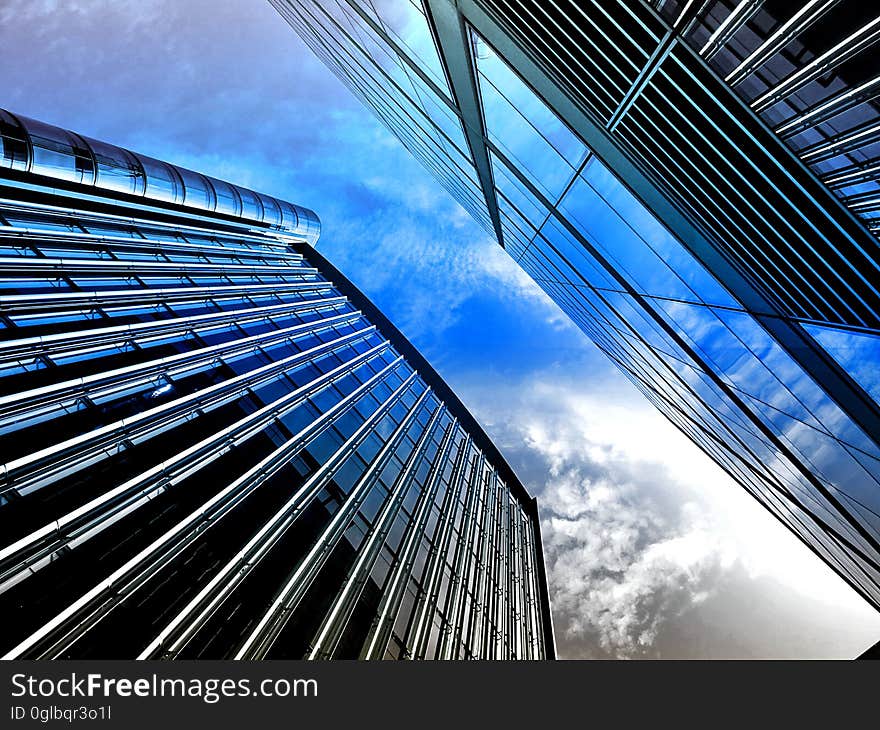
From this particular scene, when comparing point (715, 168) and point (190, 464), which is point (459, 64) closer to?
point (715, 168)

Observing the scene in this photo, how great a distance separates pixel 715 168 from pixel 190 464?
36.2 feet

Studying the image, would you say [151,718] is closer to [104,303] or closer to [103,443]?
[103,443]

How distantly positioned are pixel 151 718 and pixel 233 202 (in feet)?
88.7

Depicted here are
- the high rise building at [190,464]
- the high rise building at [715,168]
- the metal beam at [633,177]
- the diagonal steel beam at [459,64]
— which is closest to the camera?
the high rise building at [715,168]

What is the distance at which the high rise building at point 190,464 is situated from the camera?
684 cm

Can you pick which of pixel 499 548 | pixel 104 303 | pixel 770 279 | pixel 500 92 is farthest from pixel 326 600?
pixel 499 548

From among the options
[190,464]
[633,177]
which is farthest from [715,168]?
[190,464]

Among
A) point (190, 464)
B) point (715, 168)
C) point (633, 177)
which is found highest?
point (190, 464)

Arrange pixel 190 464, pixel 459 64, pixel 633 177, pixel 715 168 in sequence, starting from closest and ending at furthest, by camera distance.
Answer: pixel 715 168, pixel 633 177, pixel 190 464, pixel 459 64

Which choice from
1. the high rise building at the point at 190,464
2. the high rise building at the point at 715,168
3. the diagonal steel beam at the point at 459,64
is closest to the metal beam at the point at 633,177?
the high rise building at the point at 715,168

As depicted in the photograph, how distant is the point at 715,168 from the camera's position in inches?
268

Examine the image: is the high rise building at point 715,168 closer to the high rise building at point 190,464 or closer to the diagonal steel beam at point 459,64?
the diagonal steel beam at point 459,64

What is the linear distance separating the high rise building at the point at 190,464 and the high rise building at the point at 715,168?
10.1 metres

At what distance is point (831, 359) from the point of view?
6625 millimetres
